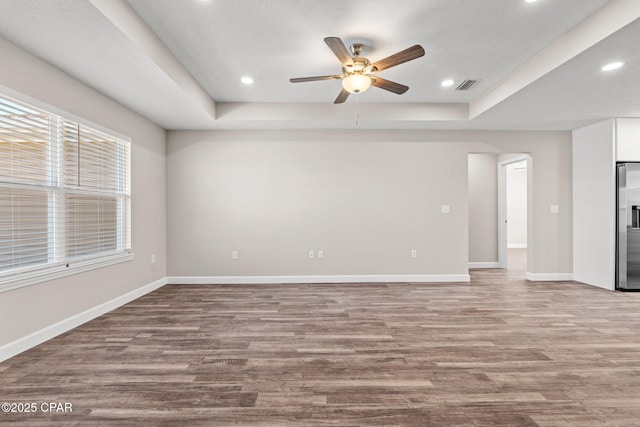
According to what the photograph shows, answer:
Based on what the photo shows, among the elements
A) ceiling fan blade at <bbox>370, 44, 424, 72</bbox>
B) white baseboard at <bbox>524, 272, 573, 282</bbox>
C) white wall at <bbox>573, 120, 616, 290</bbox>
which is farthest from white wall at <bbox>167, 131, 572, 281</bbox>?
ceiling fan blade at <bbox>370, 44, 424, 72</bbox>

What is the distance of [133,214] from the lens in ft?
14.4

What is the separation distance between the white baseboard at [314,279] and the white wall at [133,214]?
544 mm

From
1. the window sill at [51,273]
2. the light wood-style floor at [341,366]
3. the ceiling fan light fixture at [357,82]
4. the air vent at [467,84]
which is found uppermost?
the air vent at [467,84]

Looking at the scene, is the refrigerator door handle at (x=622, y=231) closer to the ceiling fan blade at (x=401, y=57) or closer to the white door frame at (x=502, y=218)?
the white door frame at (x=502, y=218)

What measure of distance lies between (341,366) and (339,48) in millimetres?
2506

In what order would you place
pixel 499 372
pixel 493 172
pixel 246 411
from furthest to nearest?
pixel 493 172 → pixel 499 372 → pixel 246 411

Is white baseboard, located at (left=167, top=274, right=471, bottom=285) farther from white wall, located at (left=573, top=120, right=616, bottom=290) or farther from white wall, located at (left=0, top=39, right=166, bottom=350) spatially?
white wall, located at (left=573, top=120, right=616, bottom=290)

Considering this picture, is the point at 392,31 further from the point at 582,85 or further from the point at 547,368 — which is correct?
the point at 547,368

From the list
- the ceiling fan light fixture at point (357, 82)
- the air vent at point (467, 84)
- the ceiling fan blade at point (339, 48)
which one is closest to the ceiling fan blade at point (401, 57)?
the ceiling fan light fixture at point (357, 82)

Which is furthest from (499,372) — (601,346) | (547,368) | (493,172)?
(493,172)

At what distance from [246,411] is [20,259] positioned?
2.39 m

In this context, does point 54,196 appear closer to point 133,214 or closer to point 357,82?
point 133,214

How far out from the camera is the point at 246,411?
73.8 inches

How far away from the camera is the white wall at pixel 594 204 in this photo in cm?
481
